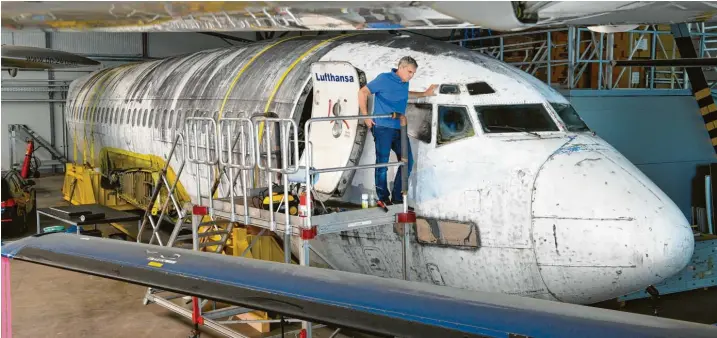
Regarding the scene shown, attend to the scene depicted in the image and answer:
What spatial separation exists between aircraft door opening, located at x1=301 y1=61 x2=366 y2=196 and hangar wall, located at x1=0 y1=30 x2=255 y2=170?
2543 cm

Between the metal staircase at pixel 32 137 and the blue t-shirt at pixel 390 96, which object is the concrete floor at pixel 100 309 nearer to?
the blue t-shirt at pixel 390 96

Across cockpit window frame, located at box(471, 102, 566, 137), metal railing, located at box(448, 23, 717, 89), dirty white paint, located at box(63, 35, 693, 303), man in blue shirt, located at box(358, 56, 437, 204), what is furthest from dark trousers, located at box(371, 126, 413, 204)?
metal railing, located at box(448, 23, 717, 89)

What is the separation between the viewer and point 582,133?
8.37 metres

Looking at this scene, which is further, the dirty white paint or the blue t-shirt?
the blue t-shirt

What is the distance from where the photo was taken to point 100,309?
11266 millimetres

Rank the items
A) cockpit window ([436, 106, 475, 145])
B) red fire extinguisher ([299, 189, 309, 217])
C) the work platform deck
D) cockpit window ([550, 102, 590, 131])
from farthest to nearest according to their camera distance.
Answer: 1. cockpit window ([550, 102, 590, 131])
2. cockpit window ([436, 106, 475, 145])
3. the work platform deck
4. red fire extinguisher ([299, 189, 309, 217])

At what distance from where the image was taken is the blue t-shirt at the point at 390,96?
8.30 metres

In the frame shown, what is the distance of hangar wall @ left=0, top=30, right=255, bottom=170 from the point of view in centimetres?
3183

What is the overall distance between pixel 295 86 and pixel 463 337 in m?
5.90

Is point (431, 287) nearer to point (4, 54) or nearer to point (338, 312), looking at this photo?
point (338, 312)

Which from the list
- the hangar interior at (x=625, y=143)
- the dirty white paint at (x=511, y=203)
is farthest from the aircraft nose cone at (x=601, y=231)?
the hangar interior at (x=625, y=143)

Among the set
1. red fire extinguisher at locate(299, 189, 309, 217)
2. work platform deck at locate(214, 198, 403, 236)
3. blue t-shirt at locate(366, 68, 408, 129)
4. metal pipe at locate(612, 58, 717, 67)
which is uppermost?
metal pipe at locate(612, 58, 717, 67)

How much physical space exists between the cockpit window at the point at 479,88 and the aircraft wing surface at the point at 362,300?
340cm

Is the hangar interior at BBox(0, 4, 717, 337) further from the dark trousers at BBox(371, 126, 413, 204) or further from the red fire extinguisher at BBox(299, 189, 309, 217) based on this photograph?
the red fire extinguisher at BBox(299, 189, 309, 217)
